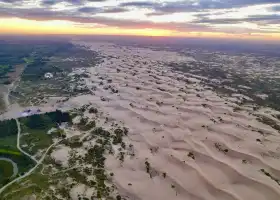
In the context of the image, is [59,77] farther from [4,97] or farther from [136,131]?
[136,131]

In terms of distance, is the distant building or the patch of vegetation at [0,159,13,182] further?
the distant building

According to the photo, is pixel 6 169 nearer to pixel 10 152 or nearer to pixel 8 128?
pixel 10 152

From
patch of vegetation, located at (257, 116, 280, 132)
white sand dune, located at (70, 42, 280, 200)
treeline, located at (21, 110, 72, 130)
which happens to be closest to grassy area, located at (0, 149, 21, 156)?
treeline, located at (21, 110, 72, 130)

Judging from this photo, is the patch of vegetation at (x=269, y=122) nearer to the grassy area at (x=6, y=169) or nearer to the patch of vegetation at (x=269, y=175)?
the patch of vegetation at (x=269, y=175)

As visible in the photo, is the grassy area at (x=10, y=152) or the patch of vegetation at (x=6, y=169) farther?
the grassy area at (x=10, y=152)

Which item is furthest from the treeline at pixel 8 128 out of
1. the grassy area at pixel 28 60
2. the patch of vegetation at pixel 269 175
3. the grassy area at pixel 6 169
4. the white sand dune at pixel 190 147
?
the grassy area at pixel 28 60

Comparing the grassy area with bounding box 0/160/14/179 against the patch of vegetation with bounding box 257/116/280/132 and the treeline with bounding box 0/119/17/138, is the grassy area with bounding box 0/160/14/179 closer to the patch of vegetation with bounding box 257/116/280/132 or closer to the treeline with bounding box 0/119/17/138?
the treeline with bounding box 0/119/17/138

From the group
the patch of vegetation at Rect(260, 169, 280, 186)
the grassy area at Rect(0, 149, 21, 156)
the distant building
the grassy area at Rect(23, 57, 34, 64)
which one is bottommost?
the grassy area at Rect(23, 57, 34, 64)
